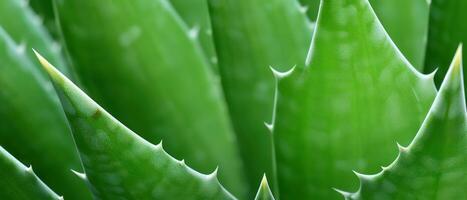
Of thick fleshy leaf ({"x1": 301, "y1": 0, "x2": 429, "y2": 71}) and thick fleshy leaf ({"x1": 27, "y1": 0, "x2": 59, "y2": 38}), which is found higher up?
thick fleshy leaf ({"x1": 301, "y1": 0, "x2": 429, "y2": 71})

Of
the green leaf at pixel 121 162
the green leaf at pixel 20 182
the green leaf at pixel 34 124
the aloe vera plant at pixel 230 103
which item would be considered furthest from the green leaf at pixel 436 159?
the green leaf at pixel 34 124

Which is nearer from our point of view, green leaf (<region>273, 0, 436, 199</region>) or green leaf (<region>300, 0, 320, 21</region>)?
green leaf (<region>273, 0, 436, 199</region>)

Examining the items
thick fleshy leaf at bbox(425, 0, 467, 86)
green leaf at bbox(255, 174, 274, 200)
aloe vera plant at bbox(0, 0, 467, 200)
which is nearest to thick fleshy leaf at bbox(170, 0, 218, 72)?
aloe vera plant at bbox(0, 0, 467, 200)

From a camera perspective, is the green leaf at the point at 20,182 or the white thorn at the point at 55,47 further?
the white thorn at the point at 55,47

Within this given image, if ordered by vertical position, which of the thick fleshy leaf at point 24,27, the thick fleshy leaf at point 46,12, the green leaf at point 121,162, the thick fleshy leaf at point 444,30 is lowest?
the thick fleshy leaf at point 46,12

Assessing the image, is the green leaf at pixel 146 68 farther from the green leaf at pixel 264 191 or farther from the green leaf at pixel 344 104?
the green leaf at pixel 264 191

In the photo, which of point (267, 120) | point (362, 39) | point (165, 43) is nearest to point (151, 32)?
point (165, 43)

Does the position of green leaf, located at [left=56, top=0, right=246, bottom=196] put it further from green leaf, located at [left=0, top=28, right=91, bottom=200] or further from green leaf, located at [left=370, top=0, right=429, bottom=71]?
green leaf, located at [left=370, top=0, right=429, bottom=71]
